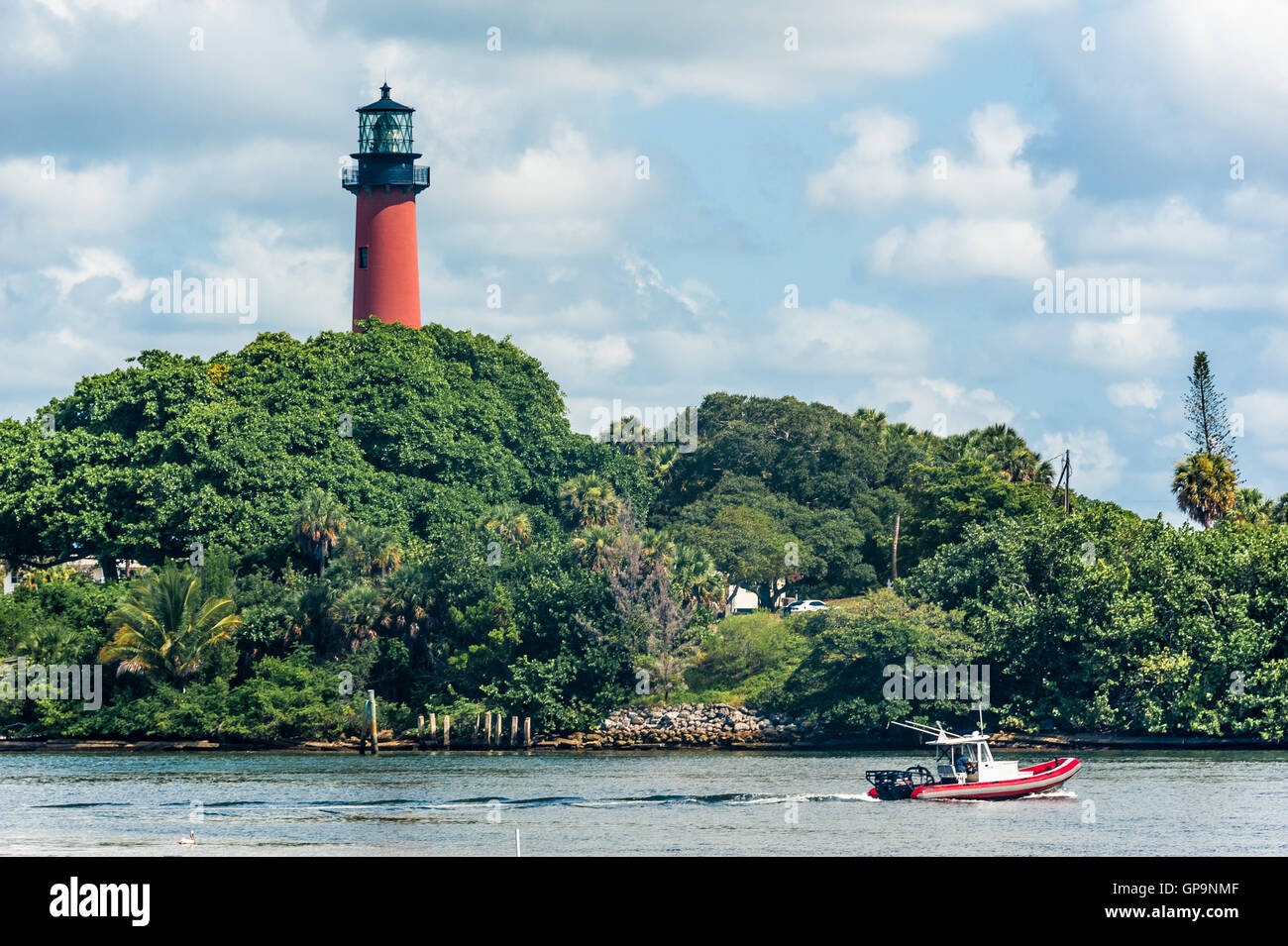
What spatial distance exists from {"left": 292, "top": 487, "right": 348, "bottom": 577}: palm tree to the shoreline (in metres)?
8.20

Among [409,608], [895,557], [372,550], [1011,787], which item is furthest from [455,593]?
[1011,787]

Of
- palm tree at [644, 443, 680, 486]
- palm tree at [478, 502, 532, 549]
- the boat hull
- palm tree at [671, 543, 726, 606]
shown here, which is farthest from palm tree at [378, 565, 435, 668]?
palm tree at [644, 443, 680, 486]

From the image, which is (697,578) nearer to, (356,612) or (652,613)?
(652,613)

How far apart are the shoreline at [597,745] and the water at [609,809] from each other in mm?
4217

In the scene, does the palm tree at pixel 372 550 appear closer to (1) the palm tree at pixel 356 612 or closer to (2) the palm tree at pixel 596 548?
(1) the palm tree at pixel 356 612

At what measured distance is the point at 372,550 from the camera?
68.1 meters

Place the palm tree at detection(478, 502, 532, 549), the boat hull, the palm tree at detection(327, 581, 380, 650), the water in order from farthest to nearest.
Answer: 1. the palm tree at detection(478, 502, 532, 549)
2. the palm tree at detection(327, 581, 380, 650)
3. the boat hull
4. the water

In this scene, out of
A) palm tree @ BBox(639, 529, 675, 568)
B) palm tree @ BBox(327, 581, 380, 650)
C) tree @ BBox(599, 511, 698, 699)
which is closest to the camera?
palm tree @ BBox(327, 581, 380, 650)

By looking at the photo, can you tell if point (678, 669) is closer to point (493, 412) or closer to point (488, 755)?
point (488, 755)

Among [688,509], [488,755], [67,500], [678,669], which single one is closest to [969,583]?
[678,669]

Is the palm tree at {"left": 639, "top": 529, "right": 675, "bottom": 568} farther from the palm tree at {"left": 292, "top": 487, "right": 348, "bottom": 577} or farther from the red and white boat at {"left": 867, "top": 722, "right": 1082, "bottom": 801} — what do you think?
the red and white boat at {"left": 867, "top": 722, "right": 1082, "bottom": 801}

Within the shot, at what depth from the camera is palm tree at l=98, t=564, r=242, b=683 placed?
211 feet

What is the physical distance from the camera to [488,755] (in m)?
62.0
